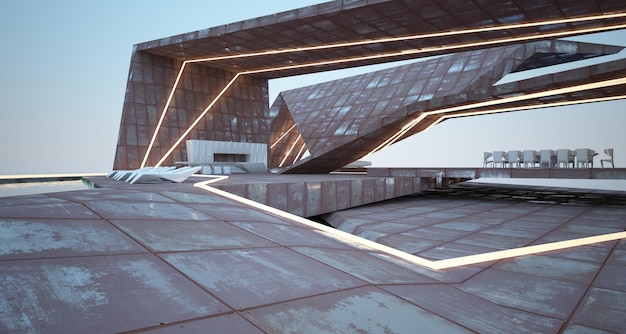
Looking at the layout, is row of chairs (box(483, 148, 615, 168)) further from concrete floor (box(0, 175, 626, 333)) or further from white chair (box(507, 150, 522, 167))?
concrete floor (box(0, 175, 626, 333))

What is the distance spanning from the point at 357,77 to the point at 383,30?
12023mm

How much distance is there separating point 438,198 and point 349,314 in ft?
42.6

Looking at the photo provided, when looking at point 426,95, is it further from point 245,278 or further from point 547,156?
point 245,278

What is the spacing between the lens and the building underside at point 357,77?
41.3 feet

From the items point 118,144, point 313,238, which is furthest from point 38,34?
point 313,238

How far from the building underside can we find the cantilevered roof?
47mm

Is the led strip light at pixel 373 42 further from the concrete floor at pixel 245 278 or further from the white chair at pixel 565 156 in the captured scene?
the concrete floor at pixel 245 278

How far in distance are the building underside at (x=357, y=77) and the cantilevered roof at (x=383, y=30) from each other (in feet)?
0.15

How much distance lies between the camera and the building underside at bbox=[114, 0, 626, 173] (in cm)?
1258

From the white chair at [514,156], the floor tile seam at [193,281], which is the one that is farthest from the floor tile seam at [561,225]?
the floor tile seam at [193,281]

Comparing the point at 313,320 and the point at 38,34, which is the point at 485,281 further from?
the point at 38,34

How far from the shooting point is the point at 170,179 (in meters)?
9.36

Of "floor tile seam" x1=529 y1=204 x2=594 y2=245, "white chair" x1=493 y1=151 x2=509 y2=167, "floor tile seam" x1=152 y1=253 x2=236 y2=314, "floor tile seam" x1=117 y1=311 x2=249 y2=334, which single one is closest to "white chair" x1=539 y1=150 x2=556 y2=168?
"white chair" x1=493 y1=151 x2=509 y2=167

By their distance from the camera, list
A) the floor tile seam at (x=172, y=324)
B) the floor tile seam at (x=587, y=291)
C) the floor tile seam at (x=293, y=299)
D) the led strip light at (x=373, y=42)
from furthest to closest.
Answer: the led strip light at (x=373, y=42) < the floor tile seam at (x=587, y=291) < the floor tile seam at (x=293, y=299) < the floor tile seam at (x=172, y=324)
